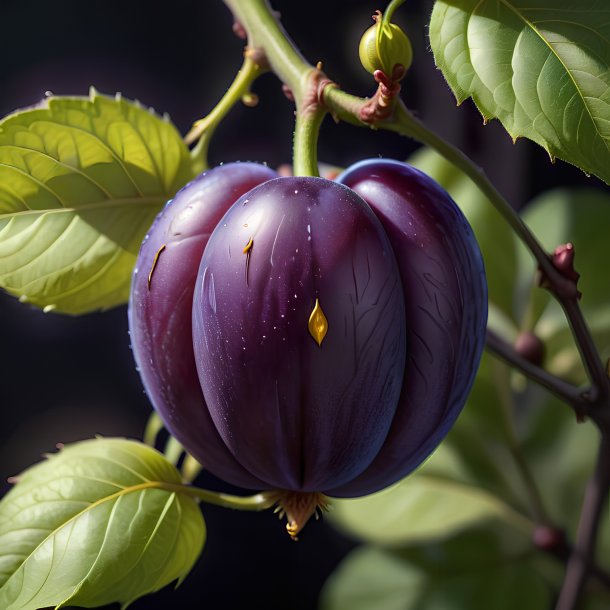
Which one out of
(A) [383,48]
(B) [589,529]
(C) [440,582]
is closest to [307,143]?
(A) [383,48]

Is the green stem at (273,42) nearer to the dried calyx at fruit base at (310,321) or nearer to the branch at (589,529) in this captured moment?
the dried calyx at fruit base at (310,321)

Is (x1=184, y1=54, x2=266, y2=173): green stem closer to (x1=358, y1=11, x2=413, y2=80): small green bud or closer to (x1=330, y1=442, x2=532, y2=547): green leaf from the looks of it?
(x1=358, y1=11, x2=413, y2=80): small green bud

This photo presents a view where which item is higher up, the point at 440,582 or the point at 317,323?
the point at 317,323

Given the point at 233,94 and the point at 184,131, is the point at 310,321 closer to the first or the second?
the point at 233,94

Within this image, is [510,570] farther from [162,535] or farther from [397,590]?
[162,535]

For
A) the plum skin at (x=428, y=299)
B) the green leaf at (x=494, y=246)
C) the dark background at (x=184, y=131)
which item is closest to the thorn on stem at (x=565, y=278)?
the plum skin at (x=428, y=299)

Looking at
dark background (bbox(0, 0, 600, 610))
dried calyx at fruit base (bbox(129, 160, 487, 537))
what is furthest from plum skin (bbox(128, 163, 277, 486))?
dark background (bbox(0, 0, 600, 610))
